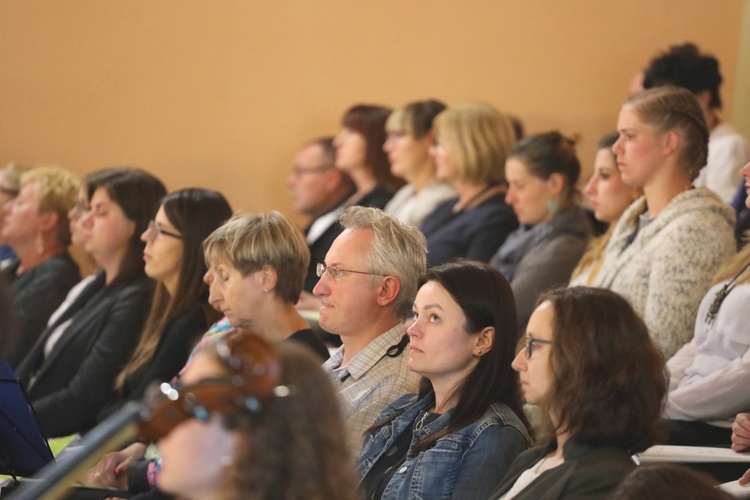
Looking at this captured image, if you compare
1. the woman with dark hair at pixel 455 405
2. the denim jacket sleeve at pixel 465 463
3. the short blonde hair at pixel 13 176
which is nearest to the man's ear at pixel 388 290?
the woman with dark hair at pixel 455 405

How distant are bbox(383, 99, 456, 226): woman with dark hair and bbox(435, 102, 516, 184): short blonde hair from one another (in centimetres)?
29

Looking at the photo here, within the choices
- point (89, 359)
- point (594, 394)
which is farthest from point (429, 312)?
point (89, 359)

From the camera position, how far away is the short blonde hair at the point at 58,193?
15.9 ft

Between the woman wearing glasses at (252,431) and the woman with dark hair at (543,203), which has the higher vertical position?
the woman wearing glasses at (252,431)

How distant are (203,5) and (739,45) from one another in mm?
2581

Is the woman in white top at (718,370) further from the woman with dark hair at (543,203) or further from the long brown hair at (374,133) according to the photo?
the long brown hair at (374,133)

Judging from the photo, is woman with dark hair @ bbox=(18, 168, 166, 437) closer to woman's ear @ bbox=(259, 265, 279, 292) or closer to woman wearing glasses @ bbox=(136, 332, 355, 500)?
woman's ear @ bbox=(259, 265, 279, 292)

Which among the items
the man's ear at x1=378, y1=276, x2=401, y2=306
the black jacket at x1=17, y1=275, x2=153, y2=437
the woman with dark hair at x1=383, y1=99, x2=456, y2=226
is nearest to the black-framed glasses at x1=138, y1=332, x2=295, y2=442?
the man's ear at x1=378, y1=276, x2=401, y2=306

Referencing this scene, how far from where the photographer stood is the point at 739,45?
493 cm

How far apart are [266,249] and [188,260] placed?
567mm

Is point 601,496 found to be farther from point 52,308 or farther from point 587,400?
point 52,308

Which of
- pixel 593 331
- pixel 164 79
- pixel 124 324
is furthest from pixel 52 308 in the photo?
pixel 593 331

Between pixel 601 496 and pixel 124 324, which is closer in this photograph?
pixel 601 496

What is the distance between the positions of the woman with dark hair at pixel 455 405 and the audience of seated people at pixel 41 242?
242 cm
